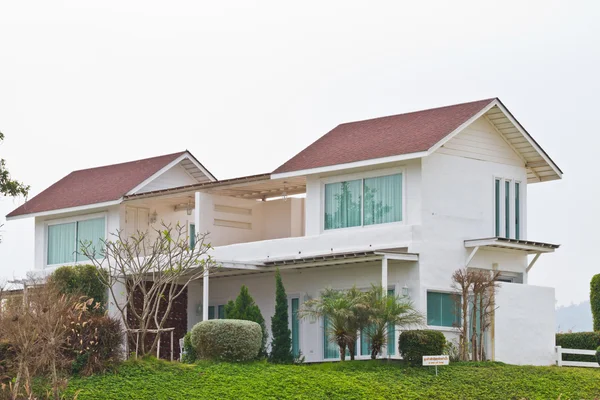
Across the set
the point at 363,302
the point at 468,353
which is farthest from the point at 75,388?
the point at 468,353

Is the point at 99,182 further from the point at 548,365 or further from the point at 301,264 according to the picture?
the point at 548,365

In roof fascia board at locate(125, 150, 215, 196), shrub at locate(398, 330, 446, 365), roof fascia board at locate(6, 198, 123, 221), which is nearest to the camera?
shrub at locate(398, 330, 446, 365)

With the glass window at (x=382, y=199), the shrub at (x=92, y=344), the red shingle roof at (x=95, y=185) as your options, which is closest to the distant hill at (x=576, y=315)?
the red shingle roof at (x=95, y=185)

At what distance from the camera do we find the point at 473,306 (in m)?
32.2

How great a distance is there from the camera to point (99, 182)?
140 ft

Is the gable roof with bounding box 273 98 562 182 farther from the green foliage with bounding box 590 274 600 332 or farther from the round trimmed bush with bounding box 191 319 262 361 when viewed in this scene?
the round trimmed bush with bounding box 191 319 262 361

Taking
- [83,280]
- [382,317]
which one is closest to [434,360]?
[382,317]

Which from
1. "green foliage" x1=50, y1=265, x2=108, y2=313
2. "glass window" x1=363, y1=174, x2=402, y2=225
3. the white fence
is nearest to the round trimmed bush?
"green foliage" x1=50, y1=265, x2=108, y2=313

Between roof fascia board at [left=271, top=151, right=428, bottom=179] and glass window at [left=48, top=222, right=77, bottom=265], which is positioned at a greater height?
roof fascia board at [left=271, top=151, right=428, bottom=179]

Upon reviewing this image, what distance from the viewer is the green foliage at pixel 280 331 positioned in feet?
106

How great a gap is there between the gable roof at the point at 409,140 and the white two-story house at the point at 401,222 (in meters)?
0.05

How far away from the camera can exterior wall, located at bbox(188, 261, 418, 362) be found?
32938mm

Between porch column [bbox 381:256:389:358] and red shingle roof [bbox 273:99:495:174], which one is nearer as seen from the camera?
porch column [bbox 381:256:389:358]

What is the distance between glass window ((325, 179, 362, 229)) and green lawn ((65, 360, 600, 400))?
17.2ft
